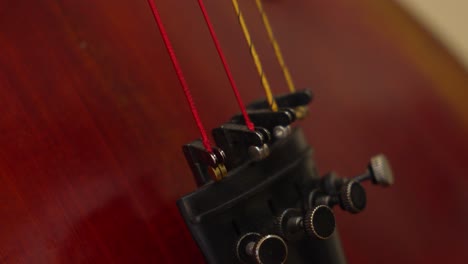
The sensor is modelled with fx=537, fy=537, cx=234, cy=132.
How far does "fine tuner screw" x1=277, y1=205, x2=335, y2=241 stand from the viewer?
0.47 meters

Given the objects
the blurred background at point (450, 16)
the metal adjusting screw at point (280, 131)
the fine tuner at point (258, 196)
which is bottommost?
the fine tuner at point (258, 196)

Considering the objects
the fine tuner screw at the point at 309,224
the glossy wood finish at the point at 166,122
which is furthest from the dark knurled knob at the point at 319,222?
the glossy wood finish at the point at 166,122

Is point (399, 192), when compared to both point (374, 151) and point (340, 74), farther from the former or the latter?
point (340, 74)

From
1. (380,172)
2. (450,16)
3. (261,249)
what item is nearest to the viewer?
(261,249)

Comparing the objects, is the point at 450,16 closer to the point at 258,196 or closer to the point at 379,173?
the point at 379,173

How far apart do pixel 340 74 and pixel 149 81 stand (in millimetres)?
350

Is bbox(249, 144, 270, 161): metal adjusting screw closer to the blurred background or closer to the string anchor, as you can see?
the string anchor

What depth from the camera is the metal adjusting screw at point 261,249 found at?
0.45 m

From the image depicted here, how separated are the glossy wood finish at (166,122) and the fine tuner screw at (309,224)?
9cm

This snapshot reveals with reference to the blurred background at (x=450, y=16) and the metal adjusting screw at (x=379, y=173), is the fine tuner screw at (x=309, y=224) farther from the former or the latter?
the blurred background at (x=450, y=16)

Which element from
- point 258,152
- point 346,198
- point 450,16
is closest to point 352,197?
point 346,198

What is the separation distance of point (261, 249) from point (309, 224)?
0.17 feet

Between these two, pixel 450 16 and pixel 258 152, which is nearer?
pixel 258 152

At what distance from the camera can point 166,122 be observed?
54cm
